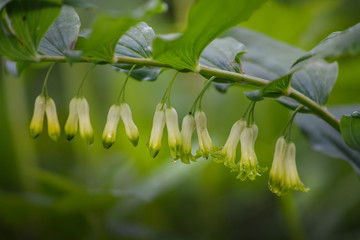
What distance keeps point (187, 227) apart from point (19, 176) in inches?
37.6

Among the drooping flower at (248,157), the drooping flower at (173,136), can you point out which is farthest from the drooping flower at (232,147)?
the drooping flower at (173,136)

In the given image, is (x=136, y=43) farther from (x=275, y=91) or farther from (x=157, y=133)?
(x=275, y=91)

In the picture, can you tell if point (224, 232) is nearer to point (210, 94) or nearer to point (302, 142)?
point (302, 142)

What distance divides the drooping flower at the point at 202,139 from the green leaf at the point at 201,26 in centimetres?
17

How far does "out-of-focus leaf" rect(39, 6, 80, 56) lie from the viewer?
0.80 metres

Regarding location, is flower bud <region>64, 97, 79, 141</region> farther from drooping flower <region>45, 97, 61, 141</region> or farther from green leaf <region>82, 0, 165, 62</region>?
green leaf <region>82, 0, 165, 62</region>

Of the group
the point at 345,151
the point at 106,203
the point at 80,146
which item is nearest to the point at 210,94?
the point at 80,146

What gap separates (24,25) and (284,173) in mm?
629

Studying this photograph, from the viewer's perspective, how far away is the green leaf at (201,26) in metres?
0.63

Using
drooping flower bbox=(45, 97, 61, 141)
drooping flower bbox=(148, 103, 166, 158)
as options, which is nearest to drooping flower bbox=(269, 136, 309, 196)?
drooping flower bbox=(148, 103, 166, 158)

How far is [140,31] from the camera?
0.87 meters

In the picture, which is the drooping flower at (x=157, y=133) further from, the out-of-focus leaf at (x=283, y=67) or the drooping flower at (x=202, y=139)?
the out-of-focus leaf at (x=283, y=67)

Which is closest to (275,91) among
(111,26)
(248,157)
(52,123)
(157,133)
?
(248,157)

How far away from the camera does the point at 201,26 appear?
2.20 feet
